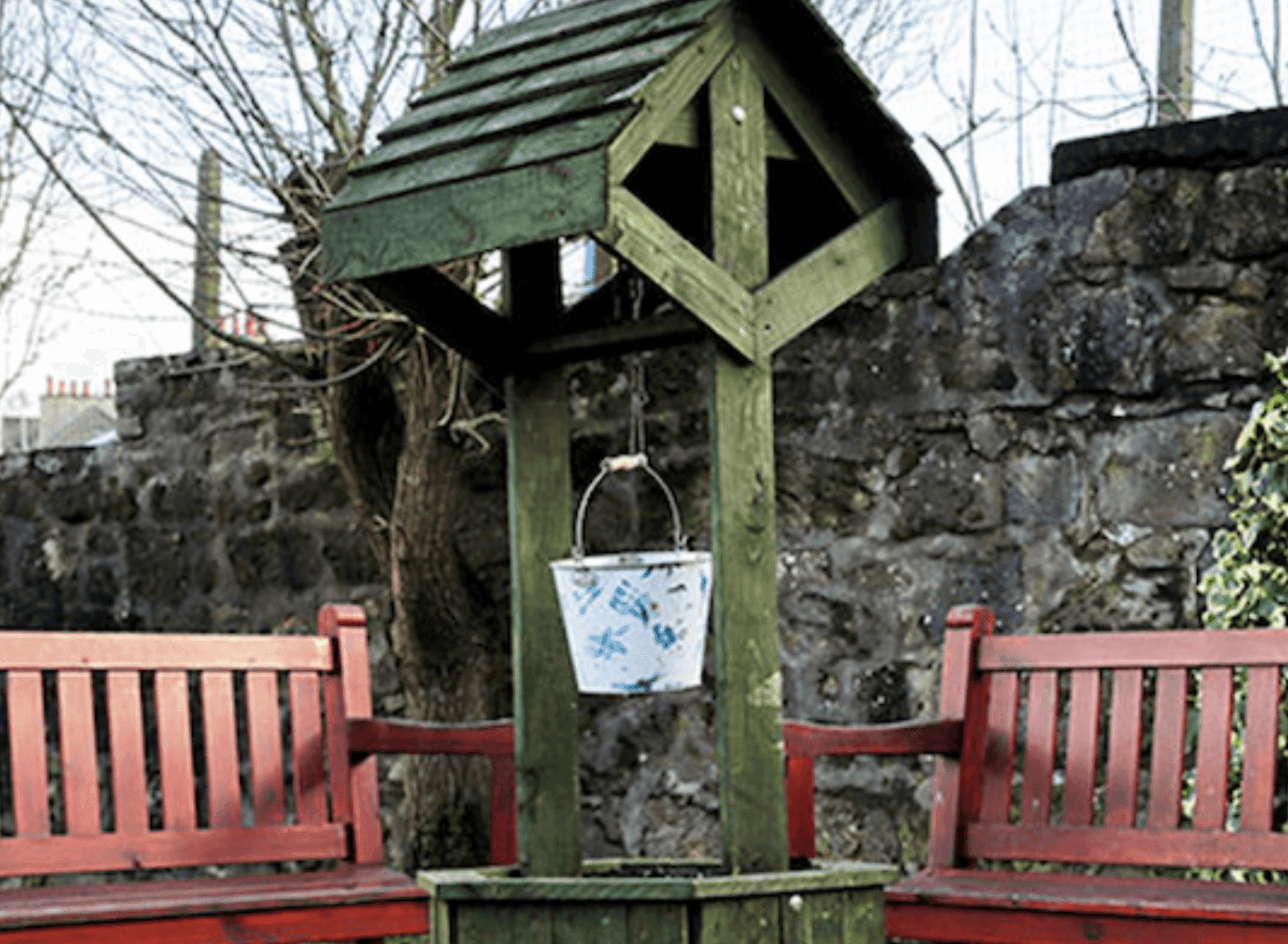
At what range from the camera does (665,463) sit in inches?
214

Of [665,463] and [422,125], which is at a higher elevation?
[422,125]

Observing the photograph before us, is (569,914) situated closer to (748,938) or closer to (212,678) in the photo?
(748,938)

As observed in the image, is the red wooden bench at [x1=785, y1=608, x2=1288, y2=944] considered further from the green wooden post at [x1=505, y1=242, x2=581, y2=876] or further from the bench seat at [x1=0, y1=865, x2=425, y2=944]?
the bench seat at [x1=0, y1=865, x2=425, y2=944]

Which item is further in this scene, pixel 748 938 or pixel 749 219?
pixel 749 219

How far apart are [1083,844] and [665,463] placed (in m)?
1.92

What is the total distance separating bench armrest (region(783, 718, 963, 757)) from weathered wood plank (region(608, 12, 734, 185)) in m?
1.41

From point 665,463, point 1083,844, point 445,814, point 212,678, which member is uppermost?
point 665,463

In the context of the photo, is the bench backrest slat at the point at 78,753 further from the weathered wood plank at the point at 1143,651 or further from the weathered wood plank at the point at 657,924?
the weathered wood plank at the point at 1143,651

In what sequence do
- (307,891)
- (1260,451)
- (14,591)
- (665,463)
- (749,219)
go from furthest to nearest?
(14,591), (665,463), (1260,451), (307,891), (749,219)

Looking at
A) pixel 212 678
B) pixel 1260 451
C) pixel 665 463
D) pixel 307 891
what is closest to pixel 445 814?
pixel 665 463

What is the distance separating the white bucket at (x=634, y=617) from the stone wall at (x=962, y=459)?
1.87 m

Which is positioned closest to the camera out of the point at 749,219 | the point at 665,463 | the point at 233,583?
the point at 749,219

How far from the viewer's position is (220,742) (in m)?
4.16

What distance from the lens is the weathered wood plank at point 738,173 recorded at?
3.14m
